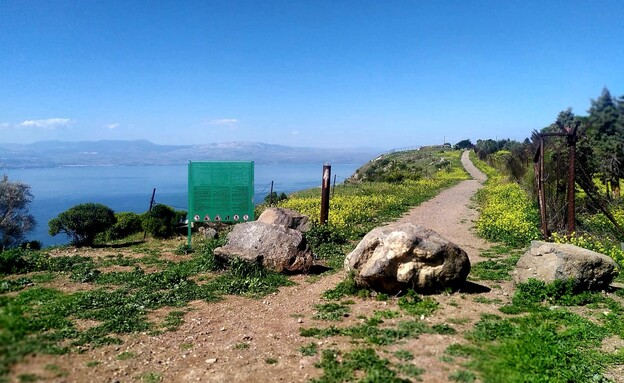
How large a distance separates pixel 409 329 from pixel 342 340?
118 cm

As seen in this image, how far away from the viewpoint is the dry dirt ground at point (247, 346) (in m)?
5.62

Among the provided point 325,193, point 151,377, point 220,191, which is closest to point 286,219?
point 220,191

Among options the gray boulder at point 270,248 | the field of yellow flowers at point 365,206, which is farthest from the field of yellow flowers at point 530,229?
the gray boulder at point 270,248

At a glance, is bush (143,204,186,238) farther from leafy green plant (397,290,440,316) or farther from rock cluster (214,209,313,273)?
leafy green plant (397,290,440,316)

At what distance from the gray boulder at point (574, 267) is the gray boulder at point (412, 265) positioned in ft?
5.46

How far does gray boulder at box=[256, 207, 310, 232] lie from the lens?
15297 mm

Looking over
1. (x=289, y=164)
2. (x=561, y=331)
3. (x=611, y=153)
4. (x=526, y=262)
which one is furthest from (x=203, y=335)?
(x=289, y=164)

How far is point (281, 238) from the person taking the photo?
11711 millimetres

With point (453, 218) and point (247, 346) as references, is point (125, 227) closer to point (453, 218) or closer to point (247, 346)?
point (247, 346)

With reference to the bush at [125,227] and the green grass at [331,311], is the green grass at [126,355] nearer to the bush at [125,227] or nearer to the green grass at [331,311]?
the green grass at [331,311]

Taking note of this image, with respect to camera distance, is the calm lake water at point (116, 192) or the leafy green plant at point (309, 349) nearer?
the leafy green plant at point (309, 349)

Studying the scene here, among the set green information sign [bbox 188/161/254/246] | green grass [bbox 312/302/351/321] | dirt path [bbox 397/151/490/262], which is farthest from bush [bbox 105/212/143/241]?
green grass [bbox 312/302/351/321]

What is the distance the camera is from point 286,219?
15.4m

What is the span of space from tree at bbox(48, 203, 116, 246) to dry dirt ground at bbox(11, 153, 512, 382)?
351 inches
